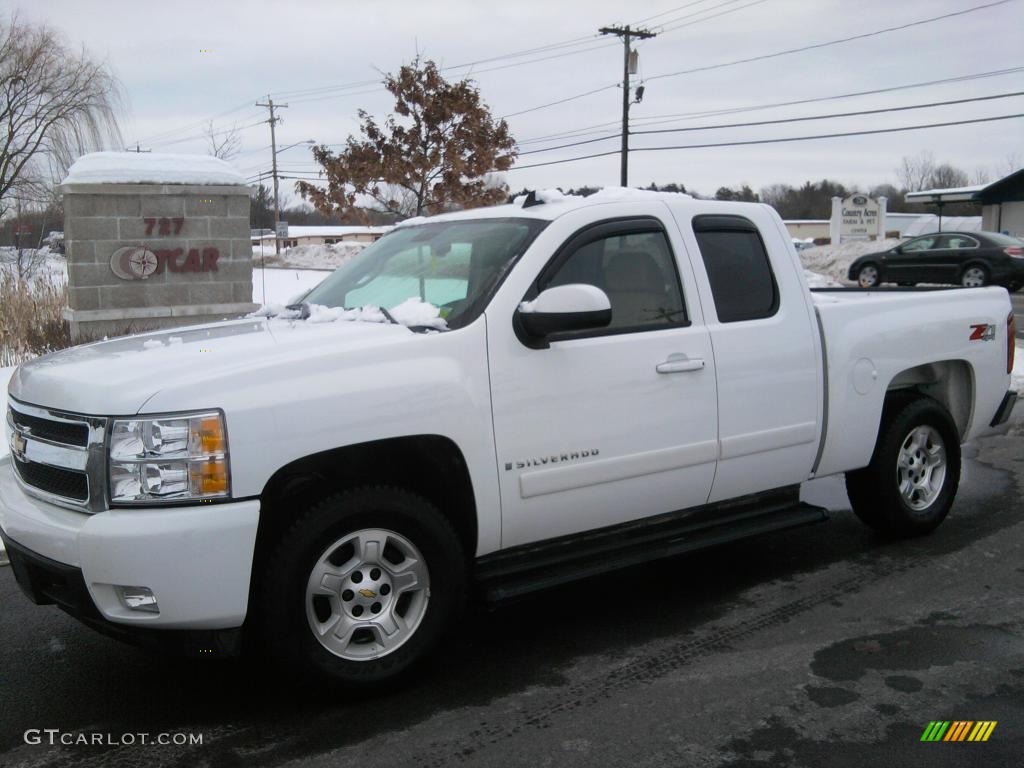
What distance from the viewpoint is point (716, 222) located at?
16.2 feet

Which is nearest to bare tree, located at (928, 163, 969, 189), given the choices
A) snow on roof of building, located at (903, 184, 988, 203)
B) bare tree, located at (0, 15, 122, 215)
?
snow on roof of building, located at (903, 184, 988, 203)

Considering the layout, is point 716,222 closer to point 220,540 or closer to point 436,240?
point 436,240

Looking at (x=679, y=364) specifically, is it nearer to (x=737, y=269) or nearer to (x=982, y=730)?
(x=737, y=269)

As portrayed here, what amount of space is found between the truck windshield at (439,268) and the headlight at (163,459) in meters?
1.15

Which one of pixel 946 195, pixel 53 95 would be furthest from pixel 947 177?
pixel 53 95

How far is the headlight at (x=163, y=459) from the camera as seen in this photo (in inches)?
129

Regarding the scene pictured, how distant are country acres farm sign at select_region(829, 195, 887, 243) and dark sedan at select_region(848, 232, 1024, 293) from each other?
10591mm

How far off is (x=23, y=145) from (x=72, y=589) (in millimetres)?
27327

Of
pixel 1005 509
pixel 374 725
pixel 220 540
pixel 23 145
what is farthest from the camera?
pixel 23 145

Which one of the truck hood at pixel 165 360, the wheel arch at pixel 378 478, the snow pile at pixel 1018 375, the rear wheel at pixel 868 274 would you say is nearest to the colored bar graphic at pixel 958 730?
the wheel arch at pixel 378 478

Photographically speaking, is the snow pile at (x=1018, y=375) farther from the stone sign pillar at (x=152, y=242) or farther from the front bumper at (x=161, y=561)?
the stone sign pillar at (x=152, y=242)

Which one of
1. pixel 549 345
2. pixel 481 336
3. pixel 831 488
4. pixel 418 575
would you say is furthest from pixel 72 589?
Answer: pixel 831 488

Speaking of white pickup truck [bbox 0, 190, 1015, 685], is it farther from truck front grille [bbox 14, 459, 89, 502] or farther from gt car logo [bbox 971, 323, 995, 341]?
gt car logo [bbox 971, 323, 995, 341]

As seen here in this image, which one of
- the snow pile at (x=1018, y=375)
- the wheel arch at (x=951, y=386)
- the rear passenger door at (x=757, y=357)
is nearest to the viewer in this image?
the rear passenger door at (x=757, y=357)
